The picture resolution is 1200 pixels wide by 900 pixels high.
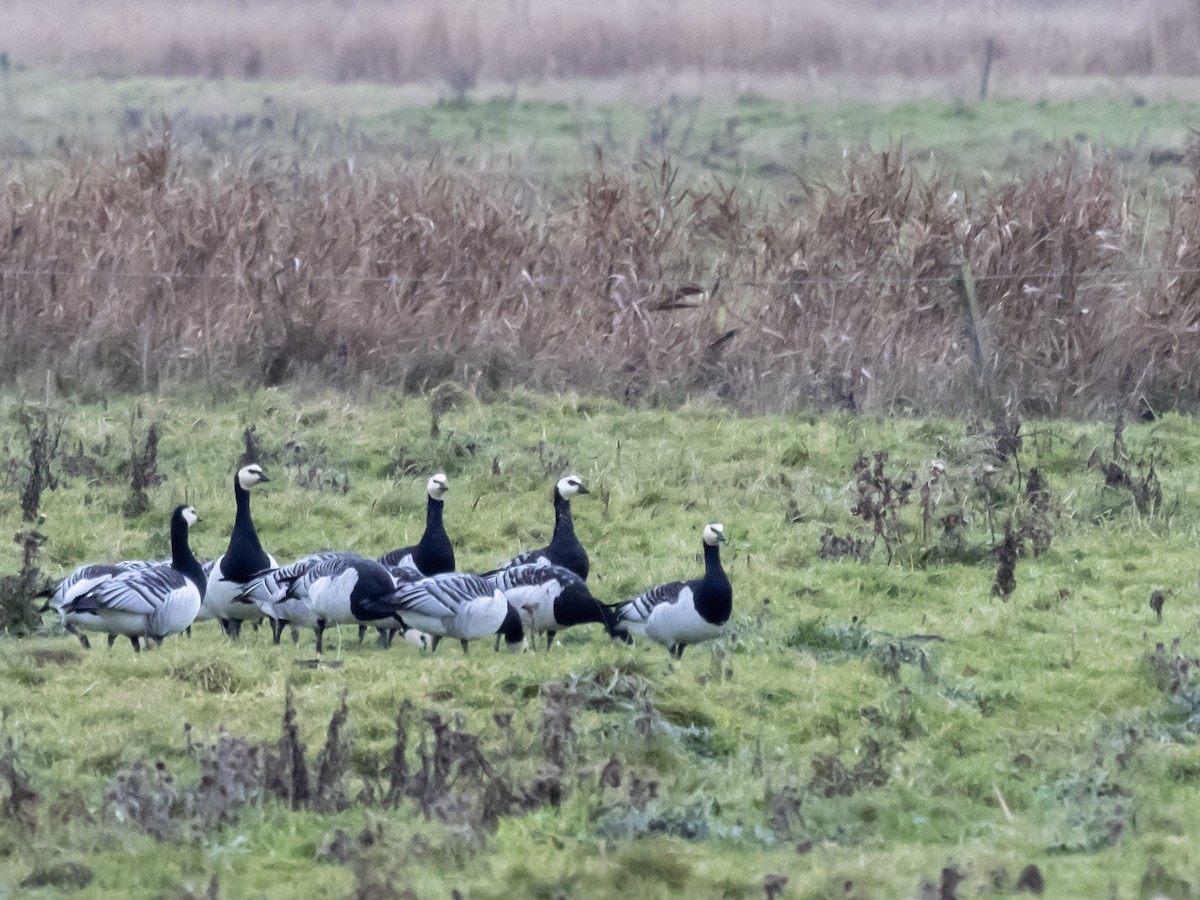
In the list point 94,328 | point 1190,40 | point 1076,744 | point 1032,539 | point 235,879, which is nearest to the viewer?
point 235,879

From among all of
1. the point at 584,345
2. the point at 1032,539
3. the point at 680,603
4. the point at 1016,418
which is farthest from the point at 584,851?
the point at 584,345

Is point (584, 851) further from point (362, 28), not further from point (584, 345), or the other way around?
point (362, 28)

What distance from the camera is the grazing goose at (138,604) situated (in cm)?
931

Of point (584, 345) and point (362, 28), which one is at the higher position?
point (362, 28)

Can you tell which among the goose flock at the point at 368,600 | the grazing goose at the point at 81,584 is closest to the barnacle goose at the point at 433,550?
the goose flock at the point at 368,600

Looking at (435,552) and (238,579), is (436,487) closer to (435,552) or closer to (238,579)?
(435,552)

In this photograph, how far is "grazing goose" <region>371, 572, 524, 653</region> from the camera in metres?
9.51

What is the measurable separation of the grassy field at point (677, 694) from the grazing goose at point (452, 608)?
224 mm

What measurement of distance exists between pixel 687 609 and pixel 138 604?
113 inches

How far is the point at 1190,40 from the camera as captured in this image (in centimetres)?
4653

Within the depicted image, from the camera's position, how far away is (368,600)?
31.1 ft

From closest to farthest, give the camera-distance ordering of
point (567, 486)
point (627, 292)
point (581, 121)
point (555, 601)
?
point (555, 601), point (567, 486), point (627, 292), point (581, 121)

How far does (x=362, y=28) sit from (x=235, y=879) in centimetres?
4603

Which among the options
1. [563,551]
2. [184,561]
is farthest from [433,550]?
[184,561]
